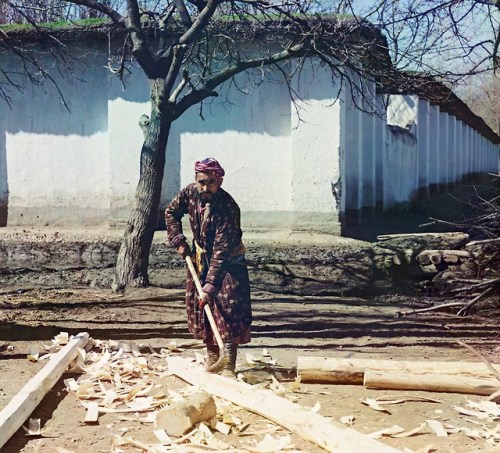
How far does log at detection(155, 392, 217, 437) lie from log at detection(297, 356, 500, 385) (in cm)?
127

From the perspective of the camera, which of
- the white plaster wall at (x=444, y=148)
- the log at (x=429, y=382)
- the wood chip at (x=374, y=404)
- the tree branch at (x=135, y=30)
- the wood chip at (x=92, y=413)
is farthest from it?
the white plaster wall at (x=444, y=148)

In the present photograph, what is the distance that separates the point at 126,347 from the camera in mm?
6965

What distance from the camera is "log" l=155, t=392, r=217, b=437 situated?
4699mm

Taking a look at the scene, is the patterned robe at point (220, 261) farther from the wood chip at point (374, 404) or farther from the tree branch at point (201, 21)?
the tree branch at point (201, 21)

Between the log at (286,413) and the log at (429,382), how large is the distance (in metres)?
1.09

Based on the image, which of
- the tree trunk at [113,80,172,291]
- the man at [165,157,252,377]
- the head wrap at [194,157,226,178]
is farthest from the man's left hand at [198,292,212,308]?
the tree trunk at [113,80,172,291]

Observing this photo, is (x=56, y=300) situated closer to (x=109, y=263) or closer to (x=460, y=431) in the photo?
(x=109, y=263)

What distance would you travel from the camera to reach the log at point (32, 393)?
4570 millimetres

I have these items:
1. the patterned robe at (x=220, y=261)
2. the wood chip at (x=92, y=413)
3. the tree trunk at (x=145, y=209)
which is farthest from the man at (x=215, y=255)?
the tree trunk at (x=145, y=209)

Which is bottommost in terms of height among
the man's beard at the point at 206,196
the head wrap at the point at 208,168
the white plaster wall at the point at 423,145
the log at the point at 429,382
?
the log at the point at 429,382

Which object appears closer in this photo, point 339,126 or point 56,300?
point 56,300

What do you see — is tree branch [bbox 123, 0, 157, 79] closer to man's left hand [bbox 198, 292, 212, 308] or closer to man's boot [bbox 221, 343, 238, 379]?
man's left hand [bbox 198, 292, 212, 308]

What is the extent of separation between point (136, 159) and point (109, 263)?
2302 mm

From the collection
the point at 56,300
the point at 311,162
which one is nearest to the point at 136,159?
the point at 311,162
